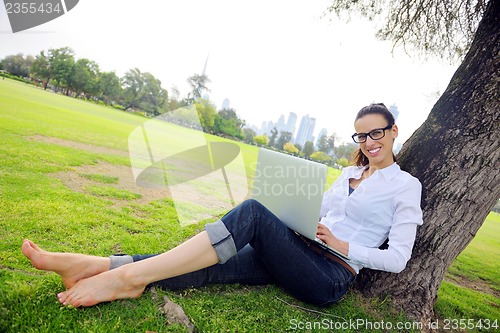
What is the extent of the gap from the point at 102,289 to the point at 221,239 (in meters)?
0.67

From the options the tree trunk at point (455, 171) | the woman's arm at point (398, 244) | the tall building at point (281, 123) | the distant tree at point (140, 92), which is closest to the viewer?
the woman's arm at point (398, 244)

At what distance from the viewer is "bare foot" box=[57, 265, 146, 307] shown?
157 cm

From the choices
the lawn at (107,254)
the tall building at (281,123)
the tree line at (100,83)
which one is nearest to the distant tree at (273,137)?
the tree line at (100,83)

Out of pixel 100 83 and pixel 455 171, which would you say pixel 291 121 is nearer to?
pixel 100 83

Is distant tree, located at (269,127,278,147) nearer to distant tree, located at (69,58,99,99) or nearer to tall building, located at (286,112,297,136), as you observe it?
distant tree, located at (69,58,99,99)

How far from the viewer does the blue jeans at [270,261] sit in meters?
1.75

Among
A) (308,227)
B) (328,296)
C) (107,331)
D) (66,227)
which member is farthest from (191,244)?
(66,227)

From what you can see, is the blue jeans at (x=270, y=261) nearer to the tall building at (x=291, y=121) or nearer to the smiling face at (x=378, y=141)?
the smiling face at (x=378, y=141)

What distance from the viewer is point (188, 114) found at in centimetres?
363

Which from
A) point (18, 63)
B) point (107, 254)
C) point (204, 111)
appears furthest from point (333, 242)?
point (18, 63)

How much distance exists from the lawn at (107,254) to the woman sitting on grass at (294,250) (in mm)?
99

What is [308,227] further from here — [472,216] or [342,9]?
[342,9]

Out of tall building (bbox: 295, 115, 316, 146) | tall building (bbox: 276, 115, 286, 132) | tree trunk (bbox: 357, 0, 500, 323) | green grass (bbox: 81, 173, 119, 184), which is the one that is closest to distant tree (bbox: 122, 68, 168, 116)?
green grass (bbox: 81, 173, 119, 184)

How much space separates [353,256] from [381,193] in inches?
18.8
